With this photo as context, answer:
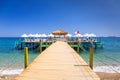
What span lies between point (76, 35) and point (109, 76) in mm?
28823

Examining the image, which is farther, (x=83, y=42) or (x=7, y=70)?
(x=83, y=42)

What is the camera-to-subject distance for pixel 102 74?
53.6 feet

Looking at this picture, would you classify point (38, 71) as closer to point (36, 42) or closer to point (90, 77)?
point (90, 77)

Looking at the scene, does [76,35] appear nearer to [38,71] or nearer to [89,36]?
[89,36]

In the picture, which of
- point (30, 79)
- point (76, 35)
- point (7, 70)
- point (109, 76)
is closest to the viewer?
point (30, 79)

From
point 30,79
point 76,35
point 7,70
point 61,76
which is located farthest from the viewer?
point 76,35

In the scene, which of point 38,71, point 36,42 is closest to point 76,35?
point 36,42

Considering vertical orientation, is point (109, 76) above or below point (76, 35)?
below

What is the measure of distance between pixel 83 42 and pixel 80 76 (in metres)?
33.3

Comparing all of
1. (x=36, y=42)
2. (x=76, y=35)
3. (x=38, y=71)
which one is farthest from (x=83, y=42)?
(x=38, y=71)

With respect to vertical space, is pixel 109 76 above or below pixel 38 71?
below

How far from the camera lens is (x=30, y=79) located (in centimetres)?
561

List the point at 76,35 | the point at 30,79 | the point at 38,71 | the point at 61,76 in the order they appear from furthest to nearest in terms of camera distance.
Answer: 1. the point at 76,35
2. the point at 38,71
3. the point at 61,76
4. the point at 30,79

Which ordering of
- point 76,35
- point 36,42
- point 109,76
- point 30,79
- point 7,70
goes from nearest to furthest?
point 30,79
point 109,76
point 7,70
point 36,42
point 76,35
